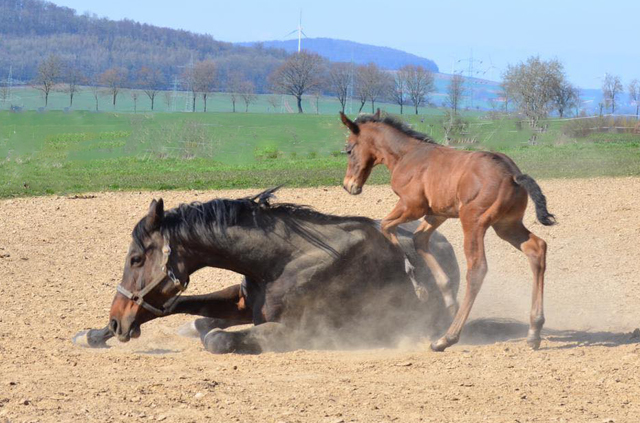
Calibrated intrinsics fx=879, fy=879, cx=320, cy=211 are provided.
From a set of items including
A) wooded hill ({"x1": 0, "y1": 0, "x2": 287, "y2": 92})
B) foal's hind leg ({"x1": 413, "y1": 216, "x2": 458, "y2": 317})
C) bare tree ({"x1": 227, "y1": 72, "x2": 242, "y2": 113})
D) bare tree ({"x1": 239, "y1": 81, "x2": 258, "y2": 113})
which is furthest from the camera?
wooded hill ({"x1": 0, "y1": 0, "x2": 287, "y2": 92})

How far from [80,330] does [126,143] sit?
29.8m

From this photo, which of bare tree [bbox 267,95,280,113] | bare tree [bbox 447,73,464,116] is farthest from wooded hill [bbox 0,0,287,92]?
bare tree [bbox 447,73,464,116]

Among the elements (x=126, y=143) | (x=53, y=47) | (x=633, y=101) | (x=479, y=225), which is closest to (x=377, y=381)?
(x=479, y=225)

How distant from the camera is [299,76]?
7956 centimetres

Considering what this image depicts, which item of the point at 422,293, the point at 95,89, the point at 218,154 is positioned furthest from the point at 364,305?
the point at 95,89

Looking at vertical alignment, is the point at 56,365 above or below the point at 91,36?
below

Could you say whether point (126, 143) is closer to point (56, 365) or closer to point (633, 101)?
point (56, 365)

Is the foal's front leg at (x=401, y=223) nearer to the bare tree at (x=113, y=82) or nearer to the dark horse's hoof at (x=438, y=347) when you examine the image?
the dark horse's hoof at (x=438, y=347)

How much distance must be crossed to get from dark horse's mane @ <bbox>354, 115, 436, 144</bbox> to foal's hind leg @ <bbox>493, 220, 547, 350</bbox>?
114 centimetres

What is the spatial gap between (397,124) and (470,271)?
1687 millimetres

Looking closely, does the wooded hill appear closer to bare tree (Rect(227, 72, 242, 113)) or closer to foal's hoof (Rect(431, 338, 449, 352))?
bare tree (Rect(227, 72, 242, 113))

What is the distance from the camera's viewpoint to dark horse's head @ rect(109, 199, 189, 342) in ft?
22.9

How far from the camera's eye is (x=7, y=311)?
29.0 ft

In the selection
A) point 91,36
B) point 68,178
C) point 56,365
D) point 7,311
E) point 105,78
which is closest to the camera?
point 56,365
